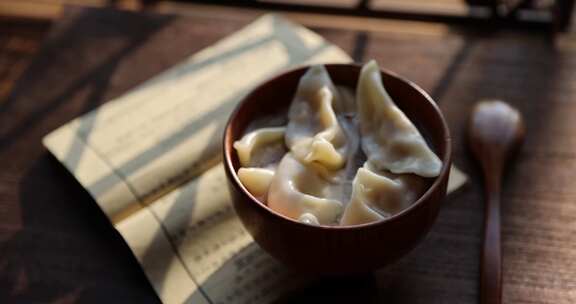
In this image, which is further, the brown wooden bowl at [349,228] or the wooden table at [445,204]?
the wooden table at [445,204]

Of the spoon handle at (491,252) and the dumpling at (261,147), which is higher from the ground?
the dumpling at (261,147)

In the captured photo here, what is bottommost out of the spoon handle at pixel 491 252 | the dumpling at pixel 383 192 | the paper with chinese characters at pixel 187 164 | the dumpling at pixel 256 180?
the spoon handle at pixel 491 252

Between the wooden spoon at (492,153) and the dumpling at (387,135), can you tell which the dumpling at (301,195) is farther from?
the wooden spoon at (492,153)

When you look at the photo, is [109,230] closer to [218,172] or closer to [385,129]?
[218,172]

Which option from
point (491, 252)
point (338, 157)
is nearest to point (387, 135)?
point (338, 157)

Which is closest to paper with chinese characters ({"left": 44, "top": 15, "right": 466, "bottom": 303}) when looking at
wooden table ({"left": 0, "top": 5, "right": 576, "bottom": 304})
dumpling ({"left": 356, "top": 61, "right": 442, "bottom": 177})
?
wooden table ({"left": 0, "top": 5, "right": 576, "bottom": 304})

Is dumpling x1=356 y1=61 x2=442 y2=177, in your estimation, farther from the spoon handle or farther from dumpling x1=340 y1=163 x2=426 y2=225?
the spoon handle

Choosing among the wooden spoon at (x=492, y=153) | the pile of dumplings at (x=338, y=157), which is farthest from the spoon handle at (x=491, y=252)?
the pile of dumplings at (x=338, y=157)

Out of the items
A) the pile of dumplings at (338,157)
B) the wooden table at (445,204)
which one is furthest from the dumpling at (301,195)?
the wooden table at (445,204)
